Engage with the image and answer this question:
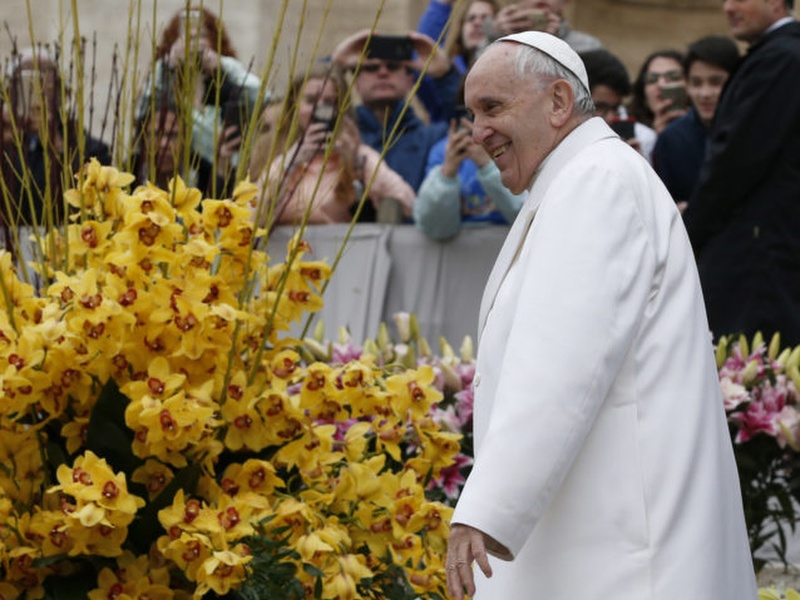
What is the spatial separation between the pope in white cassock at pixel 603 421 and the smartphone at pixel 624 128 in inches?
145

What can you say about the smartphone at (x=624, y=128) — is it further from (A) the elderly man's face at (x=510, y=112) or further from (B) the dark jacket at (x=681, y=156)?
(A) the elderly man's face at (x=510, y=112)

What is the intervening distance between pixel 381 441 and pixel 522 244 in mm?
791

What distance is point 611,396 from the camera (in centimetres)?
313

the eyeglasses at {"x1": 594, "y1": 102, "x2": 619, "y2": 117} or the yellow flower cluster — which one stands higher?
the yellow flower cluster

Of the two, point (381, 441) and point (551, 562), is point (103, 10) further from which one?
point (551, 562)

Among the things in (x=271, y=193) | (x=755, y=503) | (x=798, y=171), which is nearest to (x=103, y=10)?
(x=798, y=171)

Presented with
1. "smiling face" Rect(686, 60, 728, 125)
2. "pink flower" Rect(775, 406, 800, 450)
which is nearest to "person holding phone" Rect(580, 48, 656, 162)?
"smiling face" Rect(686, 60, 728, 125)

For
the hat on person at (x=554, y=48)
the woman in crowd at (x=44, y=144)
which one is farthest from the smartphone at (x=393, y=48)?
the hat on person at (x=554, y=48)

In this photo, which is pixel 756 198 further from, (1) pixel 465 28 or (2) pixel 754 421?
(1) pixel 465 28

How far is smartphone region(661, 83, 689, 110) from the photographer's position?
316 inches

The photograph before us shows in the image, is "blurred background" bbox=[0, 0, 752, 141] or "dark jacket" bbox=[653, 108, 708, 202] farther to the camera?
"blurred background" bbox=[0, 0, 752, 141]

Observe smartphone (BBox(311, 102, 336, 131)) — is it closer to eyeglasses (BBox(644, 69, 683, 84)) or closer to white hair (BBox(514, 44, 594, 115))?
eyeglasses (BBox(644, 69, 683, 84))

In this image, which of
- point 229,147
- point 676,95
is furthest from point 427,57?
point 229,147

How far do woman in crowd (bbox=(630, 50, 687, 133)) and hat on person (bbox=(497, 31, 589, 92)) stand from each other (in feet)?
14.5
